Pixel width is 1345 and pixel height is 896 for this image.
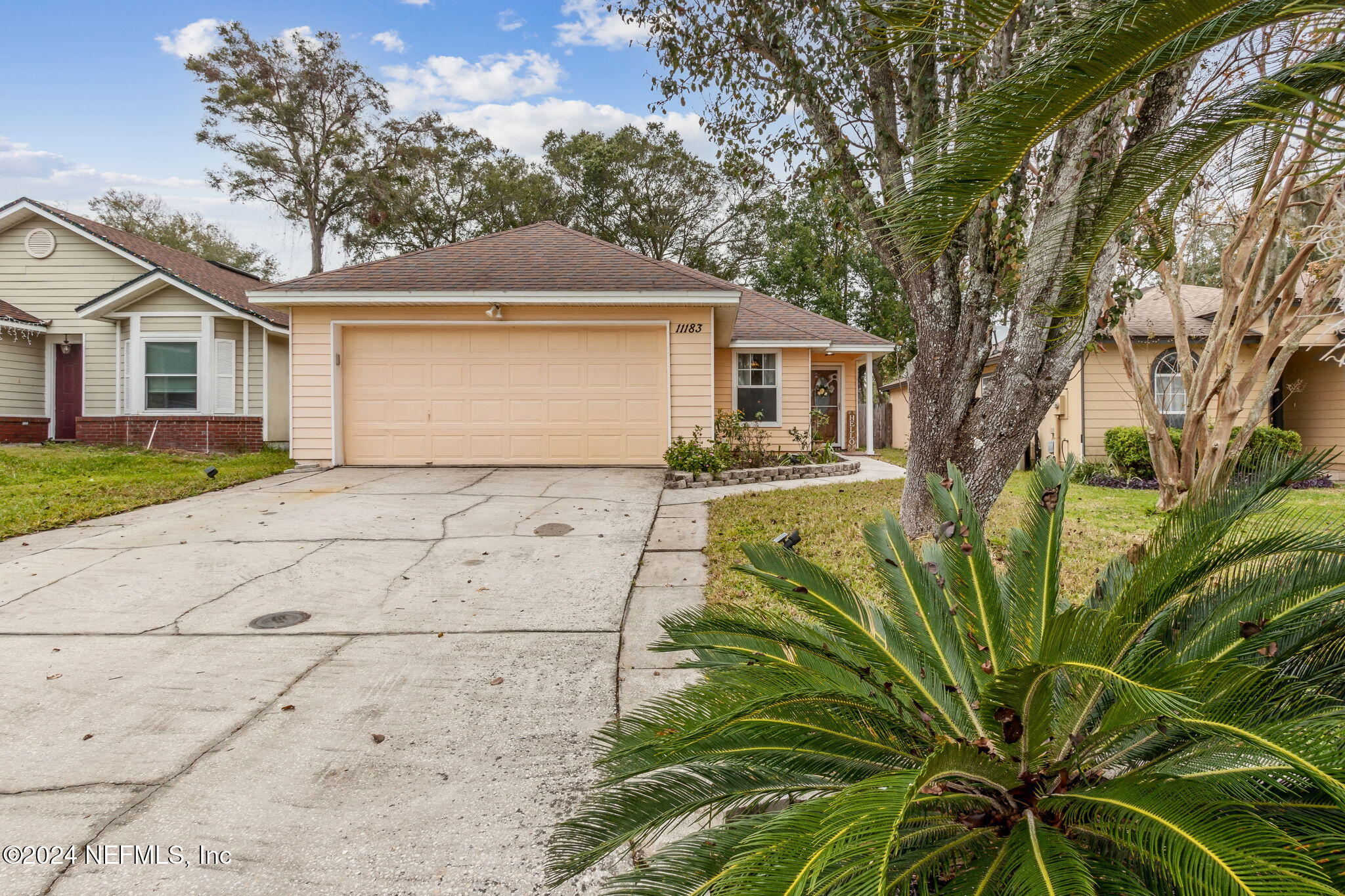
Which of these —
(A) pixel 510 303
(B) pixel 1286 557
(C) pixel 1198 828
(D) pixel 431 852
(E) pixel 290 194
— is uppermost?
(E) pixel 290 194

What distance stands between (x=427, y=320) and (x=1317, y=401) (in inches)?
674

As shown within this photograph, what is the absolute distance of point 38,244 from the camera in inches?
587

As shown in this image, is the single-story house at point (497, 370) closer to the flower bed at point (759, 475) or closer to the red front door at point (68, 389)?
the flower bed at point (759, 475)

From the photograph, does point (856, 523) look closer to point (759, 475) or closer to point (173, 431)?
point (759, 475)

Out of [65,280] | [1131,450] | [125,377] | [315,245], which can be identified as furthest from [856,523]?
[315,245]

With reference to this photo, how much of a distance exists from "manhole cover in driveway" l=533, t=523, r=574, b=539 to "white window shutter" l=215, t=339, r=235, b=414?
35.6 feet

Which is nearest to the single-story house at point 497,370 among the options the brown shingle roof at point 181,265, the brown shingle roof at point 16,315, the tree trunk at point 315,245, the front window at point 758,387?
the front window at point 758,387

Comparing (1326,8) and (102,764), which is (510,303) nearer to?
(102,764)

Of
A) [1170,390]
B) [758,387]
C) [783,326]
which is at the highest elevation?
[783,326]

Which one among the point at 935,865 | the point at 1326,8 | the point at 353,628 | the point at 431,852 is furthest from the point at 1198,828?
the point at 353,628

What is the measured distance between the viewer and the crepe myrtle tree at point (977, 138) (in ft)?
5.85

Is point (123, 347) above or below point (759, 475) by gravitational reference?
above

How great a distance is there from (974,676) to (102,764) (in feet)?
10.7

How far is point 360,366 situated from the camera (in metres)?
10.5
